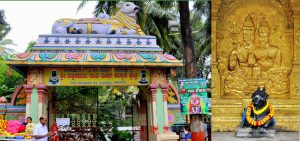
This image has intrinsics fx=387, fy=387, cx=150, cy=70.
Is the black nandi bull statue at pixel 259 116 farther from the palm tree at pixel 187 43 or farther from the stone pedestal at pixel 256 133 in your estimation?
the palm tree at pixel 187 43

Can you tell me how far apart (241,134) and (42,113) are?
5.47m

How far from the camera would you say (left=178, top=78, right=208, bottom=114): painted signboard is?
9.55 metres

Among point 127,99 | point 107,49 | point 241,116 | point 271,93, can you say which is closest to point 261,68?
point 271,93

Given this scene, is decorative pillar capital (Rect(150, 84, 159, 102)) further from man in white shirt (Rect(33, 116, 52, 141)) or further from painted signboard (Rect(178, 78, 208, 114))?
man in white shirt (Rect(33, 116, 52, 141))

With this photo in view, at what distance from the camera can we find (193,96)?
9656 millimetres

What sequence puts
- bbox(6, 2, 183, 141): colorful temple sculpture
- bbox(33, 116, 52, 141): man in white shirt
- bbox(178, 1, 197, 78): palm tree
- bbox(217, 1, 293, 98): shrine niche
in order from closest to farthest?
bbox(33, 116, 52, 141): man in white shirt, bbox(6, 2, 183, 141): colorful temple sculpture, bbox(178, 1, 197, 78): palm tree, bbox(217, 1, 293, 98): shrine niche

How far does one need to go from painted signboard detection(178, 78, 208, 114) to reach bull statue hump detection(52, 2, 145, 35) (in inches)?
70.9

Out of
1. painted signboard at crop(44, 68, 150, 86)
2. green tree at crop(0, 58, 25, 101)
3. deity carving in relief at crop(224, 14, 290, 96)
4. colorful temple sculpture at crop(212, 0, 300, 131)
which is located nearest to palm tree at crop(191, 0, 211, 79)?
colorful temple sculpture at crop(212, 0, 300, 131)

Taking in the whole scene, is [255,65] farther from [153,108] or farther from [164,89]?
Result: [153,108]

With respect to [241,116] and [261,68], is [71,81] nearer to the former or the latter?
[241,116]

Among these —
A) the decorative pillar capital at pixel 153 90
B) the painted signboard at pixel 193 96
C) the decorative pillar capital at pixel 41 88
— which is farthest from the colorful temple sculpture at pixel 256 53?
the decorative pillar capital at pixel 41 88

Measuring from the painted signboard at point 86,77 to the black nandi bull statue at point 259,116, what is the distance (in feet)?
12.1

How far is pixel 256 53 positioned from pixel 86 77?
19.4 ft

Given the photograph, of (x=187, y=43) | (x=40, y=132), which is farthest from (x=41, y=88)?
(x=187, y=43)
